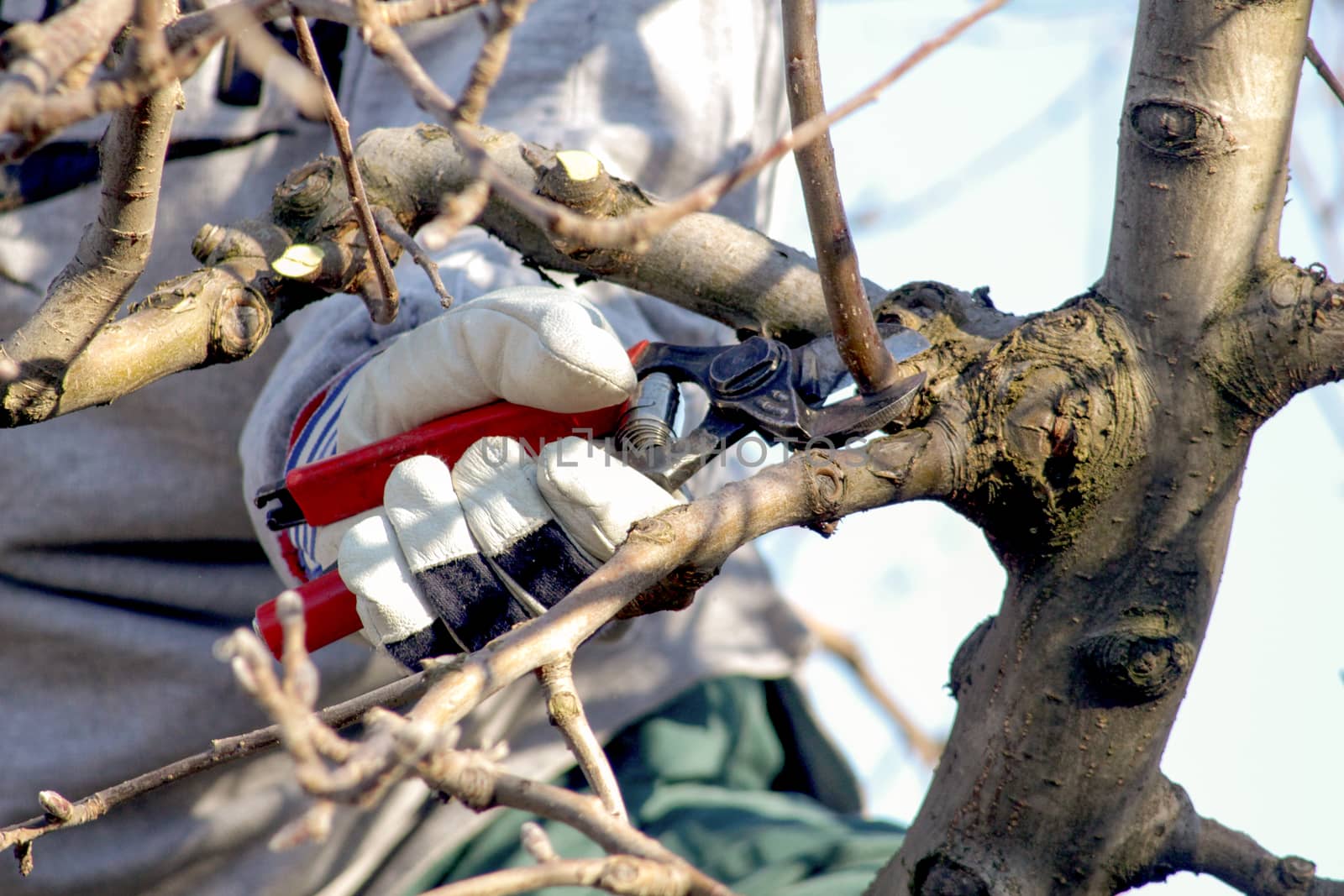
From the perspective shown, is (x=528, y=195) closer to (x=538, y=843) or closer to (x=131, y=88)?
(x=131, y=88)

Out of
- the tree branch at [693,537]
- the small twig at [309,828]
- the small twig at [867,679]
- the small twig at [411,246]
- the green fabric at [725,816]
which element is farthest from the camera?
the small twig at [867,679]

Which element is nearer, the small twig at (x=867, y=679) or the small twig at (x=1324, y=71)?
the small twig at (x=1324, y=71)

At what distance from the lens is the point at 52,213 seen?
168 centimetres

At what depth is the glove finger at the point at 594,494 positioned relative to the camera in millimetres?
889

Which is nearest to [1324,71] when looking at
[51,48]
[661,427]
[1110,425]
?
[1110,425]

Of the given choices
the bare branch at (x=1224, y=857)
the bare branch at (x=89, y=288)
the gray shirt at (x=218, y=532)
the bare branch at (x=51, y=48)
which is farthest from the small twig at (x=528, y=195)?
the gray shirt at (x=218, y=532)

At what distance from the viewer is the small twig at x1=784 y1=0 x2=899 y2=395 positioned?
0.77m

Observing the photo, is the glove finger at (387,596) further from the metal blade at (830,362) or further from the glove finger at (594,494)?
the metal blade at (830,362)

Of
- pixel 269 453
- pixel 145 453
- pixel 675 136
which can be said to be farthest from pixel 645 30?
pixel 145 453

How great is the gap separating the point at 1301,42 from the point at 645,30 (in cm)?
92

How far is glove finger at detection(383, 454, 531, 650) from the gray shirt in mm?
549

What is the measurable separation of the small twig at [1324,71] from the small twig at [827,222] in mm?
443

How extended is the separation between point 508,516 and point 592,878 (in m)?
0.41

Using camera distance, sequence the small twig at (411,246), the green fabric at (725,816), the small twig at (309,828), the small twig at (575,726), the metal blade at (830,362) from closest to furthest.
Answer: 1. the small twig at (309,828)
2. the small twig at (575,726)
3. the small twig at (411,246)
4. the metal blade at (830,362)
5. the green fabric at (725,816)
